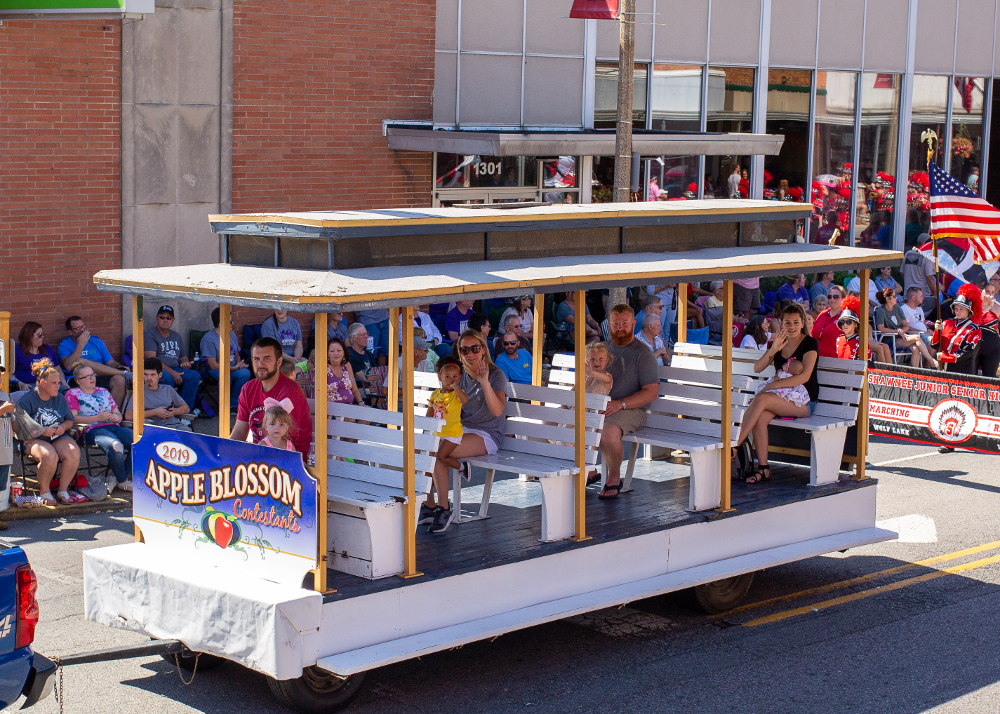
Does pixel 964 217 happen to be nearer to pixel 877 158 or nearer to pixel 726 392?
pixel 877 158

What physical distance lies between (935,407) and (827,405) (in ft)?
16.6

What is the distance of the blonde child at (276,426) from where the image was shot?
6949 millimetres

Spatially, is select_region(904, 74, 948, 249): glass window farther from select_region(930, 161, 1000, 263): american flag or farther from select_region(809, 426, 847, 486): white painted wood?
select_region(809, 426, 847, 486): white painted wood

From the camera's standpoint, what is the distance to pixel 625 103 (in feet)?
49.5

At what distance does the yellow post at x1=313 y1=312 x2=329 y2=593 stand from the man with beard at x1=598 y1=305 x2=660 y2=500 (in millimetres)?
3089

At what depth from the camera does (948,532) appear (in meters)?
10.9

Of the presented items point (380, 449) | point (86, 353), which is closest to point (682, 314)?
point (380, 449)

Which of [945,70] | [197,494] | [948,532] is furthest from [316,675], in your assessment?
[945,70]

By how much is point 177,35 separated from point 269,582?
1079 centimetres

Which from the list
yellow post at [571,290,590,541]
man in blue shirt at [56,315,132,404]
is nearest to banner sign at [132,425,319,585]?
yellow post at [571,290,590,541]

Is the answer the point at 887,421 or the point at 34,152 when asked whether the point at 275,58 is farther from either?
the point at 887,421

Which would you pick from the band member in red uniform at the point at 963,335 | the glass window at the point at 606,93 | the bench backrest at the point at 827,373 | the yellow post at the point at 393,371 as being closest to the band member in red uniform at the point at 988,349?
the band member in red uniform at the point at 963,335

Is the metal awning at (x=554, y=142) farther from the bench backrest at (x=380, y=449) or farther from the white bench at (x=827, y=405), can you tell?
the bench backrest at (x=380, y=449)

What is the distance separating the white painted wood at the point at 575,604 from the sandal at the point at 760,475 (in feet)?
2.05
